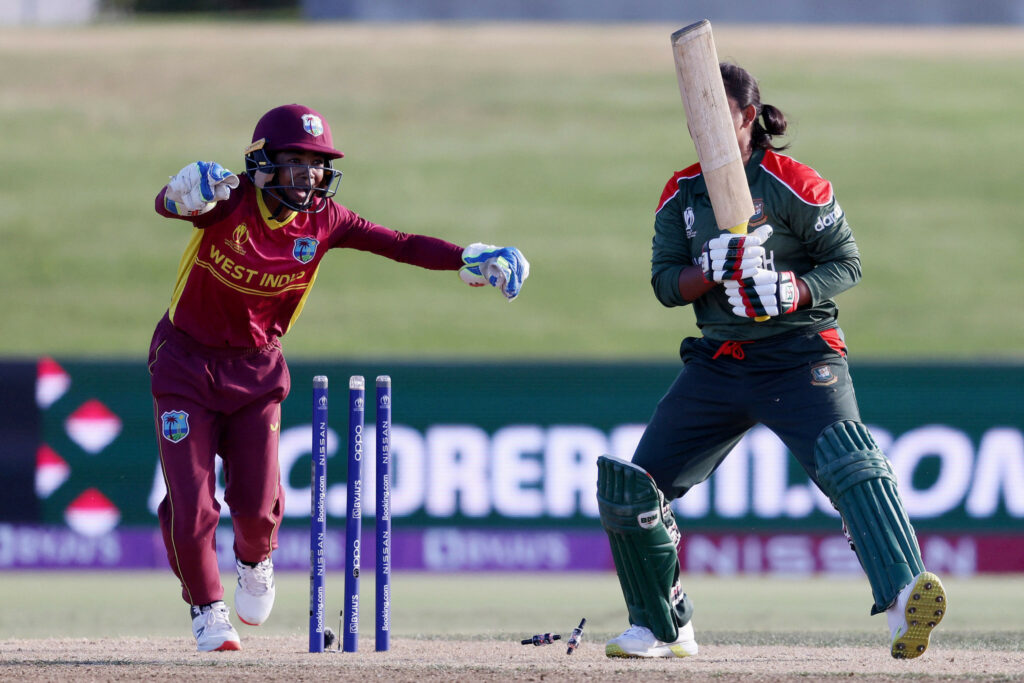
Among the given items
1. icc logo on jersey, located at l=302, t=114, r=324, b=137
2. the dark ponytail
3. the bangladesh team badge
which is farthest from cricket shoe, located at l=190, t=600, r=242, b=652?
the dark ponytail

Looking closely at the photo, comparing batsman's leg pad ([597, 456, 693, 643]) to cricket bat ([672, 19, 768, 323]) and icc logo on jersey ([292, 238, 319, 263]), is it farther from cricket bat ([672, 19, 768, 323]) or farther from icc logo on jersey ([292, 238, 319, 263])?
icc logo on jersey ([292, 238, 319, 263])

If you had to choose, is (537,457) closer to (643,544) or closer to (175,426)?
(643,544)

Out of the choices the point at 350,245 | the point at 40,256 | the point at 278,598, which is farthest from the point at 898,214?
the point at 350,245

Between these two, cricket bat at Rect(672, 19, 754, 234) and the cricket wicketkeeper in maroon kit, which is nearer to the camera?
cricket bat at Rect(672, 19, 754, 234)

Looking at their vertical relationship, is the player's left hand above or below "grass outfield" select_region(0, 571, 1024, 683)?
above

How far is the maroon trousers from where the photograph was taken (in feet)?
16.3

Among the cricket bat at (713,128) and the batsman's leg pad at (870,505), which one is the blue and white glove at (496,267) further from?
the batsman's leg pad at (870,505)

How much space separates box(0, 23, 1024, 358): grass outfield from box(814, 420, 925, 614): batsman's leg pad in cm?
1036

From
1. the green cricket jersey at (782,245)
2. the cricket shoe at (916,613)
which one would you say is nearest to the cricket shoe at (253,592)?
the green cricket jersey at (782,245)

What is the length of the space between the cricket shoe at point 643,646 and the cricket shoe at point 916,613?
2.89ft

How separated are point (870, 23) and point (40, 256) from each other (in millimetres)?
21963

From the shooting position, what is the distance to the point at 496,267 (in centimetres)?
494

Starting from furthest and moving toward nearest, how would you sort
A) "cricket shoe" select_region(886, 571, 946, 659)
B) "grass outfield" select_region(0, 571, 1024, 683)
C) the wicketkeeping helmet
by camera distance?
1. the wicketkeeping helmet
2. "grass outfield" select_region(0, 571, 1024, 683)
3. "cricket shoe" select_region(886, 571, 946, 659)

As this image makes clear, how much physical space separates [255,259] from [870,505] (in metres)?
2.18
